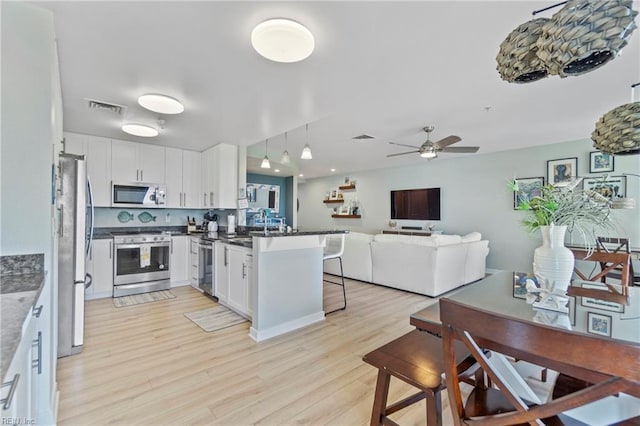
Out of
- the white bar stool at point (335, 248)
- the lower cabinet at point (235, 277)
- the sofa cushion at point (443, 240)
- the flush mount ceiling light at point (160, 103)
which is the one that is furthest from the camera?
the sofa cushion at point (443, 240)

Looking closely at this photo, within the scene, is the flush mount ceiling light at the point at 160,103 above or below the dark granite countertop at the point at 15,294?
above

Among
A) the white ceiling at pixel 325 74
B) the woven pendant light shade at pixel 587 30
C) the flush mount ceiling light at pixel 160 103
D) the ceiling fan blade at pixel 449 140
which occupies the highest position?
→ the white ceiling at pixel 325 74

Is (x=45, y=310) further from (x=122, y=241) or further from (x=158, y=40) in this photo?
(x=122, y=241)

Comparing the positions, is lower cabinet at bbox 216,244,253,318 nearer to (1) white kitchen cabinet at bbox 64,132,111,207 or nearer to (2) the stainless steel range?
(2) the stainless steel range

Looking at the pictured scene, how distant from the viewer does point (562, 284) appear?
146cm

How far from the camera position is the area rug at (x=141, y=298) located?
3.88m

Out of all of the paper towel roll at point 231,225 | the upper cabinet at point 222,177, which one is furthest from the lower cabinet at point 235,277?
the upper cabinet at point 222,177

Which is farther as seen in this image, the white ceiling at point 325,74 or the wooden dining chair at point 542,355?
the white ceiling at point 325,74

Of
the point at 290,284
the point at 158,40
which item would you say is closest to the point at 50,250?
the point at 158,40

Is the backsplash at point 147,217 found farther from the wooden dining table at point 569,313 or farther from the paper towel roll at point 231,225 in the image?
the wooden dining table at point 569,313

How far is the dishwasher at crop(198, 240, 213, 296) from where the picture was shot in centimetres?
411

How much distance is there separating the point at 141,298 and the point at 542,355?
4.76 meters

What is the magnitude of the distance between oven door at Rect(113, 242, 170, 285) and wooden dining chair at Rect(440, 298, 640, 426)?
15.2 feet

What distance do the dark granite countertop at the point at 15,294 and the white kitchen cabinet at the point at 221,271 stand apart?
215 centimetres
